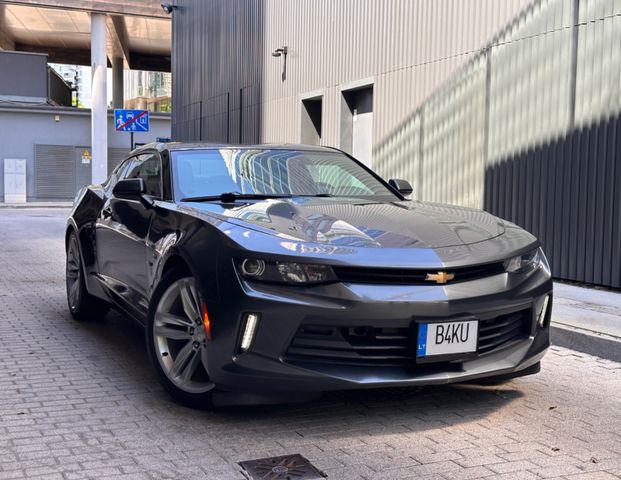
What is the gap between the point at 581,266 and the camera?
841 cm

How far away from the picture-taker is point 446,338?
3.67m

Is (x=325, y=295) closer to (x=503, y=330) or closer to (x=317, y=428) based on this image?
(x=317, y=428)

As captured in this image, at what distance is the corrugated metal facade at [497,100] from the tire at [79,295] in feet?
17.0

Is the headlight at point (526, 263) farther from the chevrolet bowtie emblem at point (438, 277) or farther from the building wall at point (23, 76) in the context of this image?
the building wall at point (23, 76)

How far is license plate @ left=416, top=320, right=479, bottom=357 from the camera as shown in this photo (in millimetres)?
3625

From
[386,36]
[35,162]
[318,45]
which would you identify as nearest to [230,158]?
[386,36]

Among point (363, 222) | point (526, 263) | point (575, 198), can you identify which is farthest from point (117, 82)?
point (526, 263)

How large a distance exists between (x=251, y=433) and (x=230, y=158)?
2184 mm

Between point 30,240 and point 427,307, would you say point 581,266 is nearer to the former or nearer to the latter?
point 427,307

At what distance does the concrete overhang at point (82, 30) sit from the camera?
1247 inches

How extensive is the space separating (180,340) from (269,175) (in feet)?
4.75

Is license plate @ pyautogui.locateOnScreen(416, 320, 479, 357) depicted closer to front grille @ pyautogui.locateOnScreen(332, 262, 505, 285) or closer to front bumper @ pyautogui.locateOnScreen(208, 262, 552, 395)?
front bumper @ pyautogui.locateOnScreen(208, 262, 552, 395)

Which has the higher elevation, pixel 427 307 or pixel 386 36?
pixel 386 36

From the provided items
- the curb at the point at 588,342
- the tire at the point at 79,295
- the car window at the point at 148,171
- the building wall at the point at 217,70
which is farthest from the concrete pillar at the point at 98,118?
the curb at the point at 588,342
